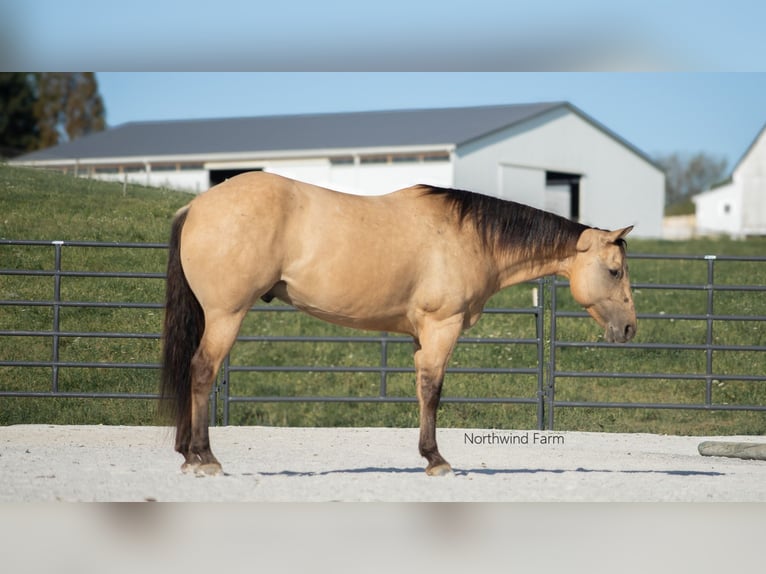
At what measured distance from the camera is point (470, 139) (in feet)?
31.5

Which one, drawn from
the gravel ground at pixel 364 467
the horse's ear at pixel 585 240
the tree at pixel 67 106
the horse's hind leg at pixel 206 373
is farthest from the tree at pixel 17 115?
the horse's ear at pixel 585 240

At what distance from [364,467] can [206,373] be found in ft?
4.31

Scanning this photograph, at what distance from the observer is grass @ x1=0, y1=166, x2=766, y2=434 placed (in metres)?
7.67

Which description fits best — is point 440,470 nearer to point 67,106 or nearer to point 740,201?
point 67,106

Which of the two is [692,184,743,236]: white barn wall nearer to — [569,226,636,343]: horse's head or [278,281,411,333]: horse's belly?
[569,226,636,343]: horse's head

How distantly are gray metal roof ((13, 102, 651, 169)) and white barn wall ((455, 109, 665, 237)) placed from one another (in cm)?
53

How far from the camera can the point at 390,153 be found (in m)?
9.23

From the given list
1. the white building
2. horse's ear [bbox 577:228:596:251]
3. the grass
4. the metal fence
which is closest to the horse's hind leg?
horse's ear [bbox 577:228:596:251]

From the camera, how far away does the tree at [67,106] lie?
7.38m

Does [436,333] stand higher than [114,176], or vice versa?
[114,176]

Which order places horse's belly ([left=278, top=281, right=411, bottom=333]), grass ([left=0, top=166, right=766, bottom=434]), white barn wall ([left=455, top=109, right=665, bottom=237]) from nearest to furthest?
horse's belly ([left=278, top=281, right=411, bottom=333]) → grass ([left=0, top=166, right=766, bottom=434]) → white barn wall ([left=455, top=109, right=665, bottom=237])

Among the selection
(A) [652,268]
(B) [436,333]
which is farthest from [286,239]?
(A) [652,268]

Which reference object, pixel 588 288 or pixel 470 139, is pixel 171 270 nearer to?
pixel 588 288

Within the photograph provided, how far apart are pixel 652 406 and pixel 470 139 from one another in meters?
3.33
